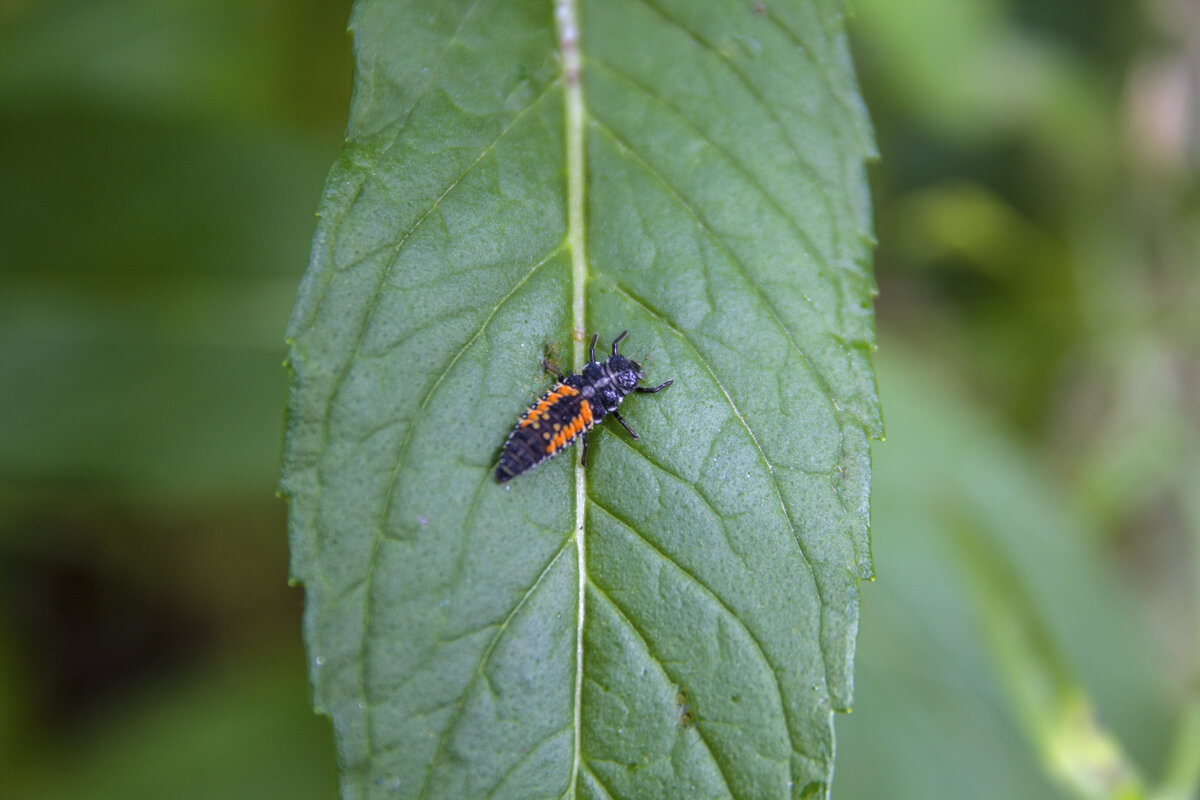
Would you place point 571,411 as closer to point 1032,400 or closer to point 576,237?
point 576,237

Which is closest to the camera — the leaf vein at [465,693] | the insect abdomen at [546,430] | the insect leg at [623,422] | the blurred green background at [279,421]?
the leaf vein at [465,693]

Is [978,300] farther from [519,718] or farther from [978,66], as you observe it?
[519,718]

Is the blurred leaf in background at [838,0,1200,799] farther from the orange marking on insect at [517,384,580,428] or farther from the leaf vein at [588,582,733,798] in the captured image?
the orange marking on insect at [517,384,580,428]

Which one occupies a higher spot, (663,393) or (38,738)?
(663,393)

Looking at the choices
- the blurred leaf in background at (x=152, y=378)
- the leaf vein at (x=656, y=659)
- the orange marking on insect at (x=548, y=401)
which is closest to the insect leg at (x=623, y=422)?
the orange marking on insect at (x=548, y=401)

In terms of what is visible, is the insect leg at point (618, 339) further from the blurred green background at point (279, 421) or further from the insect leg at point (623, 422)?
the blurred green background at point (279, 421)

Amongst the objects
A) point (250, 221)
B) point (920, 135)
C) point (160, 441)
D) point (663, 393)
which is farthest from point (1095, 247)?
point (160, 441)

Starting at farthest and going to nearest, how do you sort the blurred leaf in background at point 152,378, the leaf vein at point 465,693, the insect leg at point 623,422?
1. the blurred leaf in background at point 152,378
2. the insect leg at point 623,422
3. the leaf vein at point 465,693
